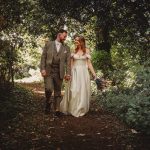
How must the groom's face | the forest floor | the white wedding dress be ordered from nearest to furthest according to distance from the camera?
the forest floor
the groom's face
the white wedding dress

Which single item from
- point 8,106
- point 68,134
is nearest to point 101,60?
point 8,106

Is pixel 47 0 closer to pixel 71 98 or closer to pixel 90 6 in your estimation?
pixel 90 6

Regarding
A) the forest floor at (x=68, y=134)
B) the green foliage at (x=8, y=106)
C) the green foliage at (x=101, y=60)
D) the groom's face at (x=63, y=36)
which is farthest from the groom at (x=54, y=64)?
the green foliage at (x=101, y=60)

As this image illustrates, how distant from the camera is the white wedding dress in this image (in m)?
11.9

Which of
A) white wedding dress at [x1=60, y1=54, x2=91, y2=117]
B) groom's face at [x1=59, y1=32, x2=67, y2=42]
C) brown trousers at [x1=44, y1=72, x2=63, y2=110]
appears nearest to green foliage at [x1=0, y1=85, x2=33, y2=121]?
brown trousers at [x1=44, y1=72, x2=63, y2=110]

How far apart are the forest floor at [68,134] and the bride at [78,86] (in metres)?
0.39

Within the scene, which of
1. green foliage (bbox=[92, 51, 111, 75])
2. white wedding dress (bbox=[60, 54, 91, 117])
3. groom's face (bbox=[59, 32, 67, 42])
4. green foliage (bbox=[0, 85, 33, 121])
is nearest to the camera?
green foliage (bbox=[0, 85, 33, 121])

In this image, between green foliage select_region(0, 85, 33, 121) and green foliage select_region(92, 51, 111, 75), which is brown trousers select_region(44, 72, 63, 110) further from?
green foliage select_region(92, 51, 111, 75)

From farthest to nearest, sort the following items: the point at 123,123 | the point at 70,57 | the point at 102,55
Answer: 1. the point at 102,55
2. the point at 70,57
3. the point at 123,123

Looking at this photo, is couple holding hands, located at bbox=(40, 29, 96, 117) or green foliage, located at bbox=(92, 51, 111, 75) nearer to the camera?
couple holding hands, located at bbox=(40, 29, 96, 117)

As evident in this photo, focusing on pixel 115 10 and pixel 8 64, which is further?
pixel 115 10

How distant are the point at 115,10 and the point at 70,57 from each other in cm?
637

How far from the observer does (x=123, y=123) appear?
32.7ft

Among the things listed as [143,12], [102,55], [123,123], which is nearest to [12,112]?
[123,123]
